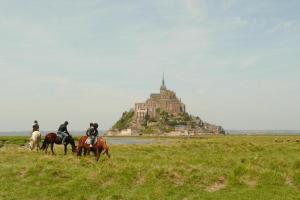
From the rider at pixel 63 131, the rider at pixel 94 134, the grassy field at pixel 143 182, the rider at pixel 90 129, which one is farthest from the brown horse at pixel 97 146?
the grassy field at pixel 143 182

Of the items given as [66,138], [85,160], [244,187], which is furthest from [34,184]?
[66,138]

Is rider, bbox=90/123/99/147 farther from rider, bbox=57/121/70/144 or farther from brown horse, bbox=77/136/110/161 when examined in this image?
rider, bbox=57/121/70/144

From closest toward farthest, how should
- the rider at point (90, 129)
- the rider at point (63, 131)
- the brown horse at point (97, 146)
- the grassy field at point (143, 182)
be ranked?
the grassy field at point (143, 182)
the brown horse at point (97, 146)
the rider at point (90, 129)
the rider at point (63, 131)

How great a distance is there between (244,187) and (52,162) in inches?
424

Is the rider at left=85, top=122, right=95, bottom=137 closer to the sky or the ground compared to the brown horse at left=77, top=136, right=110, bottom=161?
closer to the sky

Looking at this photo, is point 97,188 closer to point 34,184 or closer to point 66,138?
point 34,184

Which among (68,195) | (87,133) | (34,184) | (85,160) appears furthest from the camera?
(87,133)

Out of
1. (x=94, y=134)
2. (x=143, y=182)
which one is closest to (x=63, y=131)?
(x=94, y=134)

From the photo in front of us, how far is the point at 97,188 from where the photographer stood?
55.4 ft

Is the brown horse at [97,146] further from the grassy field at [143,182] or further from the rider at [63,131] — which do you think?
the grassy field at [143,182]

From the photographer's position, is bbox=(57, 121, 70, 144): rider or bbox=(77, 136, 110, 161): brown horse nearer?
bbox=(77, 136, 110, 161): brown horse

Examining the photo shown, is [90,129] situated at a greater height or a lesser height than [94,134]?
greater

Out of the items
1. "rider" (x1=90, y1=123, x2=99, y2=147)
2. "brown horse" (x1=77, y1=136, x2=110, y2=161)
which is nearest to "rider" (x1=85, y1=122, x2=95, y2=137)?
"rider" (x1=90, y1=123, x2=99, y2=147)

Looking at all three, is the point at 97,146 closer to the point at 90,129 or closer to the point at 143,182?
the point at 90,129
